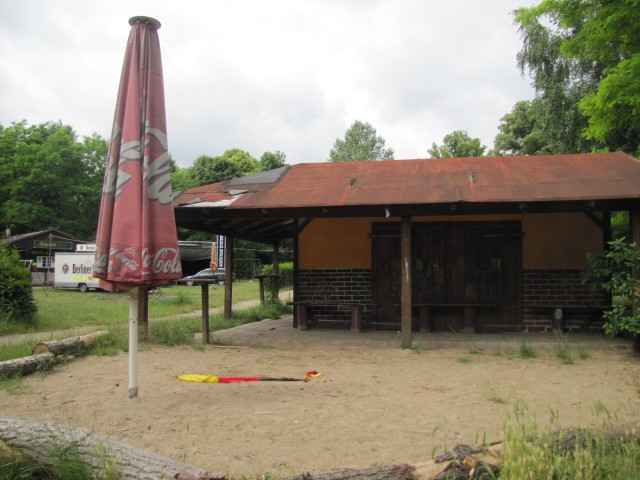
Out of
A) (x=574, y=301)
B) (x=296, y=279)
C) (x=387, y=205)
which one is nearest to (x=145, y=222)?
(x=387, y=205)

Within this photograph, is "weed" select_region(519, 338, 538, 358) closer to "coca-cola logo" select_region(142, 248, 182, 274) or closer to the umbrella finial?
"coca-cola logo" select_region(142, 248, 182, 274)

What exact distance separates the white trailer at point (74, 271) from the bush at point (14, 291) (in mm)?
14862

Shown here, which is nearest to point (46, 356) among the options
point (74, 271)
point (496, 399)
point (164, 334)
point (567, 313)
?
point (164, 334)

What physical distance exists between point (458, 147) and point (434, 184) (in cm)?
2988

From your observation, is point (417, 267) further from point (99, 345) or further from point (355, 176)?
point (99, 345)

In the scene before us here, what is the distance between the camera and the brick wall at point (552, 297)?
9.59 metres

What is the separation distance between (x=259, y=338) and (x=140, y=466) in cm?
638

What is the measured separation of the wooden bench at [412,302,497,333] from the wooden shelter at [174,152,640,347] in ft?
0.07

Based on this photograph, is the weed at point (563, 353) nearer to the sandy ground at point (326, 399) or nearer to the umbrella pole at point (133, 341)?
the sandy ground at point (326, 399)

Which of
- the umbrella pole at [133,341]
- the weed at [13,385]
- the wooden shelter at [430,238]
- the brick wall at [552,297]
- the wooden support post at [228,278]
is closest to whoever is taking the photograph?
the umbrella pole at [133,341]

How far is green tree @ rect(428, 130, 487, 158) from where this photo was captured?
36031 mm

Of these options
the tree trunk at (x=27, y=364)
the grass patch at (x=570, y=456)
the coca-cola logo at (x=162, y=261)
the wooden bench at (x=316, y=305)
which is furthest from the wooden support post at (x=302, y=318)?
the grass patch at (x=570, y=456)

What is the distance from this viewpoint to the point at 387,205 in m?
7.35

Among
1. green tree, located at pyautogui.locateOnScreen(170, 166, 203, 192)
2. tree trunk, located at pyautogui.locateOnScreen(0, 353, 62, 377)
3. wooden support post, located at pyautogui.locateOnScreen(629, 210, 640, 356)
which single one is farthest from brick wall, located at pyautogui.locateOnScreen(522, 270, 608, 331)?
green tree, located at pyautogui.locateOnScreen(170, 166, 203, 192)
